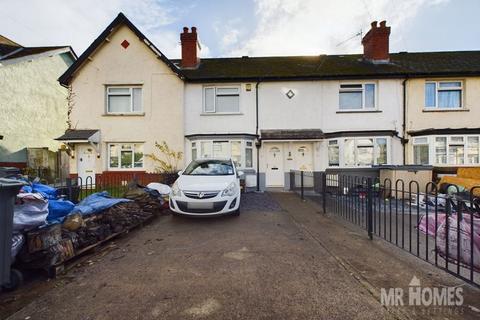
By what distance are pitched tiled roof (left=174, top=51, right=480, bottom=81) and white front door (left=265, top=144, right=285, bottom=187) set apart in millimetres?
3739

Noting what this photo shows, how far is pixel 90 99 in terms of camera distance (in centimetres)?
1227

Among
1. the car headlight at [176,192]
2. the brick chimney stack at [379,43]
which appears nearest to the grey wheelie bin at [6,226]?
the car headlight at [176,192]

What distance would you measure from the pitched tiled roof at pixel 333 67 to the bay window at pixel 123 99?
287cm

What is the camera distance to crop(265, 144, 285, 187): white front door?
12438mm

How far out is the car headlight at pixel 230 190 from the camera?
5.98 metres

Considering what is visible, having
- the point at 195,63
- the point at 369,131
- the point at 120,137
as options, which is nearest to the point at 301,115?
the point at 369,131

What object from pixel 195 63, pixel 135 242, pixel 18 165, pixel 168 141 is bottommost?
pixel 135 242

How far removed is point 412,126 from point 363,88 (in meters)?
3.15

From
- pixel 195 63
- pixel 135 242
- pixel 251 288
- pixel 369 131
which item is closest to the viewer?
pixel 251 288

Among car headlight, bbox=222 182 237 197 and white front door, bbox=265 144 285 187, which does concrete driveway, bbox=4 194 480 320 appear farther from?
white front door, bbox=265 144 285 187

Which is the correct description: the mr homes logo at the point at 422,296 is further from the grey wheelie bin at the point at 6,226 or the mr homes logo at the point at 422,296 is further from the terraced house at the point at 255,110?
the terraced house at the point at 255,110

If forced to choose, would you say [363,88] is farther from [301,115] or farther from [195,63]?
[195,63]

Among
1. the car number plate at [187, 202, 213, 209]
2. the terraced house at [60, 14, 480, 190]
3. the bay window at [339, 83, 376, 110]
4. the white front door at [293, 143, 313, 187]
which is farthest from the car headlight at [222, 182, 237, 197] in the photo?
the bay window at [339, 83, 376, 110]

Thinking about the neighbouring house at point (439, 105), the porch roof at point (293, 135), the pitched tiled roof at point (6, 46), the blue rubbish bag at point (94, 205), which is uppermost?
the pitched tiled roof at point (6, 46)
